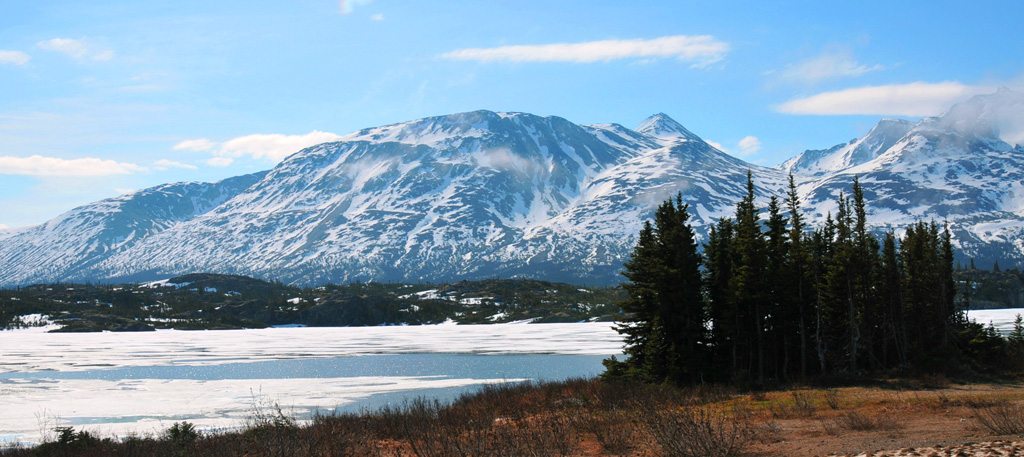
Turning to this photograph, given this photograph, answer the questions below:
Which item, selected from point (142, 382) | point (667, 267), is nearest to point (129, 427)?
point (142, 382)

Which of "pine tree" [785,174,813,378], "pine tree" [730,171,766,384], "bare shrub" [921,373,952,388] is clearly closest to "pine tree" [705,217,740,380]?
"pine tree" [730,171,766,384]

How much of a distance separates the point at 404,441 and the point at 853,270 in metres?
34.1

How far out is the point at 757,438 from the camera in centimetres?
2002

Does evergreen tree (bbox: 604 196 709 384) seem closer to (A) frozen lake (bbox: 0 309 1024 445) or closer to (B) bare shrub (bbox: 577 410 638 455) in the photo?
(A) frozen lake (bbox: 0 309 1024 445)

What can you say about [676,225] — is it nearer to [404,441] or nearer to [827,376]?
[827,376]

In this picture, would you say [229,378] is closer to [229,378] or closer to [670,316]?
[229,378]

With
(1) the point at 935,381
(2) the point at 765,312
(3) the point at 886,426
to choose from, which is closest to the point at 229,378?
(2) the point at 765,312

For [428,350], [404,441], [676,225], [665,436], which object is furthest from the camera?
[428,350]

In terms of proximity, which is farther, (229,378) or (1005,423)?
(229,378)

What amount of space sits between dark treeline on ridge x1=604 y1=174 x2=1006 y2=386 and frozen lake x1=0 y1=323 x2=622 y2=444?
610 inches

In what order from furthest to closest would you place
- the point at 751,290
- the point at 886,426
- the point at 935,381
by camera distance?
the point at 751,290 < the point at 935,381 < the point at 886,426

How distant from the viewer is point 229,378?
6662 centimetres

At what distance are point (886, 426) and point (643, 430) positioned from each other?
273 inches

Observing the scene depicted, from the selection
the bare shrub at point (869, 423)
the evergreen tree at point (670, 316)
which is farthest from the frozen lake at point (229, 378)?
the bare shrub at point (869, 423)
